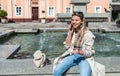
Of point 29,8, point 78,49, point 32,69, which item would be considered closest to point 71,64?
point 78,49

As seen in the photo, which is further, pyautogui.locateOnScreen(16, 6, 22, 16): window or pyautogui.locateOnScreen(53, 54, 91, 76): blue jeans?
pyautogui.locateOnScreen(16, 6, 22, 16): window

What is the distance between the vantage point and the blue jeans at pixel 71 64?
165 inches

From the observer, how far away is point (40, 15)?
37.7m

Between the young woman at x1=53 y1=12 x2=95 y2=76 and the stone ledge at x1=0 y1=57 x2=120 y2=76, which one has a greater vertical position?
the young woman at x1=53 y1=12 x2=95 y2=76

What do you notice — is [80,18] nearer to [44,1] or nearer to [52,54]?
[52,54]

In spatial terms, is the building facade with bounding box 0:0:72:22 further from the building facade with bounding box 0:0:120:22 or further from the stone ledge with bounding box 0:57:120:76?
the stone ledge with bounding box 0:57:120:76

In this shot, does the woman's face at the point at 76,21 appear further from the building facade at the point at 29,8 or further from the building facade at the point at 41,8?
the building facade at the point at 29,8

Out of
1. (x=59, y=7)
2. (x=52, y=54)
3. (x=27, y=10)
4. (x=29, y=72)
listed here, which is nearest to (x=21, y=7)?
(x=27, y=10)

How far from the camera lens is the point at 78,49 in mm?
4348

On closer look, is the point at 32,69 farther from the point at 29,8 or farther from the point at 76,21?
the point at 29,8

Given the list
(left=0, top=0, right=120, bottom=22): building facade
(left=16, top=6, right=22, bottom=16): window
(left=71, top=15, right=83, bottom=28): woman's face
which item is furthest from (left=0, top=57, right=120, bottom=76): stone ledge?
(left=16, top=6, right=22, bottom=16): window

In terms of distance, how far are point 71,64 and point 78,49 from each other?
240 millimetres

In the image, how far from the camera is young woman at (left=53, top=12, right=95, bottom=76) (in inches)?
167

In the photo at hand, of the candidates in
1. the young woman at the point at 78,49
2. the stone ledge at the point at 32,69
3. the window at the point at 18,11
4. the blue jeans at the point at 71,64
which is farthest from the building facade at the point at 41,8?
the blue jeans at the point at 71,64
